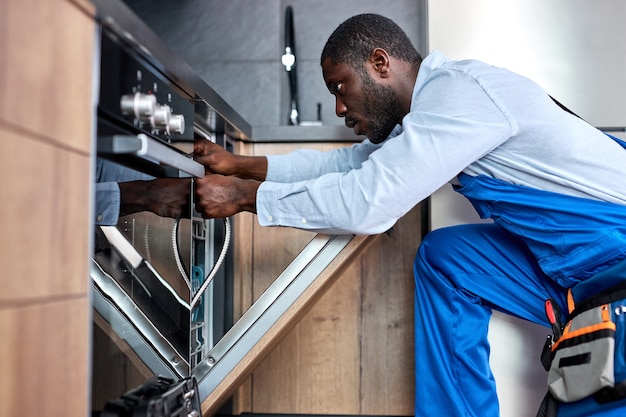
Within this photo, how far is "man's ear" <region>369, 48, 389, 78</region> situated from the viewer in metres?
1.71

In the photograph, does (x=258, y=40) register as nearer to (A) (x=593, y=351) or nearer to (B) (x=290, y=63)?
(B) (x=290, y=63)

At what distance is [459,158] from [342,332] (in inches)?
30.6

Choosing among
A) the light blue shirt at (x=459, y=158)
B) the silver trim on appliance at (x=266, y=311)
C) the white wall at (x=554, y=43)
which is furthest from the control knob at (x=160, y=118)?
the white wall at (x=554, y=43)

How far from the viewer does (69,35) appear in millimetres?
750

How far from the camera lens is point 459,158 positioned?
1.39 metres

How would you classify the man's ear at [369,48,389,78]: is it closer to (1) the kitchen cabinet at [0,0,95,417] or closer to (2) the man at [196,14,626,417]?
(2) the man at [196,14,626,417]

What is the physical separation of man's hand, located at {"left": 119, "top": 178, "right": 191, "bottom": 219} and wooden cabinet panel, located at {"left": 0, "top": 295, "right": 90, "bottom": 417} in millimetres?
278

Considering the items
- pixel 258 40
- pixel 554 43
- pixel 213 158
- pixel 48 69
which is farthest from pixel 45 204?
pixel 258 40

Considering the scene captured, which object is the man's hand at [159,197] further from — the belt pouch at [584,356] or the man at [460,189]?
the belt pouch at [584,356]

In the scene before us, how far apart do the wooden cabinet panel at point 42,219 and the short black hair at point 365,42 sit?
1039 mm

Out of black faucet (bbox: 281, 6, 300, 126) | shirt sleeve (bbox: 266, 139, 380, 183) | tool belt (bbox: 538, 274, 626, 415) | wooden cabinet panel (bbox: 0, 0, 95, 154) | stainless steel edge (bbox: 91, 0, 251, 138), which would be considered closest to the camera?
wooden cabinet panel (bbox: 0, 0, 95, 154)

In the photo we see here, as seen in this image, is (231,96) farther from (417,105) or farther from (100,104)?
(100,104)

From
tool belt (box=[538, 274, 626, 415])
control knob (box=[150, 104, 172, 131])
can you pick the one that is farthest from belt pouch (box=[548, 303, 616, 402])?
control knob (box=[150, 104, 172, 131])

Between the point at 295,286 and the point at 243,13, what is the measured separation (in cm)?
147
